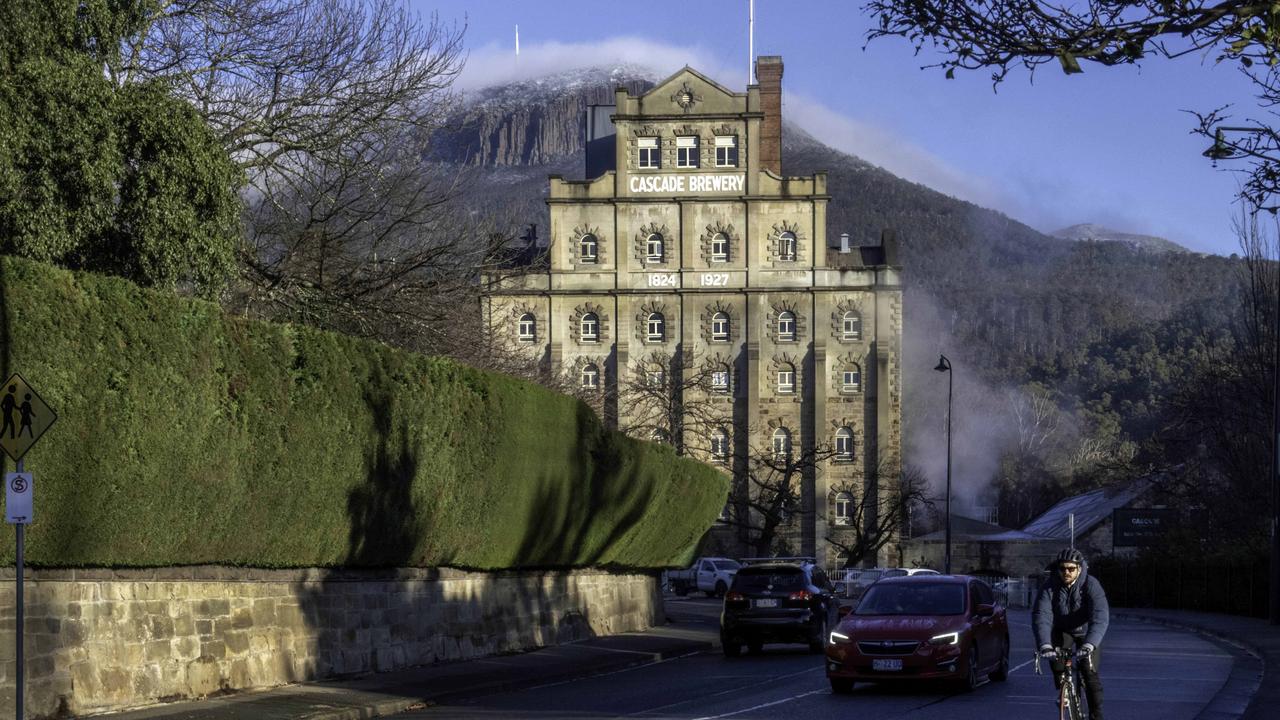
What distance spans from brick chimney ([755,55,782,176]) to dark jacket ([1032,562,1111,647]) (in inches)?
3080

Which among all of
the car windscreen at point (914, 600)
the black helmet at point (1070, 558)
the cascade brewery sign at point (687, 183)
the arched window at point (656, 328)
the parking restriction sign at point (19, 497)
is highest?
the cascade brewery sign at point (687, 183)

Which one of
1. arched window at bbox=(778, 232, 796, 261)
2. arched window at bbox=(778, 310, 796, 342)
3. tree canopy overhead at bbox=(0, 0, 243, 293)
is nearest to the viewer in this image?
tree canopy overhead at bbox=(0, 0, 243, 293)

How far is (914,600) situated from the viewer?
2289cm

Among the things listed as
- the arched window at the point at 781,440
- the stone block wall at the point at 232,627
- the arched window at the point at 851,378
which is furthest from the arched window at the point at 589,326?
the stone block wall at the point at 232,627

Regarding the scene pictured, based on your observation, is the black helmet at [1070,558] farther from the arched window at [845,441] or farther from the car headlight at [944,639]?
the arched window at [845,441]

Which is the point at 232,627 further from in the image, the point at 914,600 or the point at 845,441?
the point at 845,441

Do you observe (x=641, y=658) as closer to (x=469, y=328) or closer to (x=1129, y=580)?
(x=469, y=328)

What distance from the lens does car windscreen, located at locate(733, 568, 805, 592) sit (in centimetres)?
3109

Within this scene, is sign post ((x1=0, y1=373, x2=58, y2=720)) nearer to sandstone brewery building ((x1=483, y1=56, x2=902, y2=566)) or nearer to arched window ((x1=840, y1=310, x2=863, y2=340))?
sandstone brewery building ((x1=483, y1=56, x2=902, y2=566))

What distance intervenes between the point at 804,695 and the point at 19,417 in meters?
10.5

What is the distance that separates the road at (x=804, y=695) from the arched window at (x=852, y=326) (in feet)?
194

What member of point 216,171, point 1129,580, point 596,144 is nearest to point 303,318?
point 216,171

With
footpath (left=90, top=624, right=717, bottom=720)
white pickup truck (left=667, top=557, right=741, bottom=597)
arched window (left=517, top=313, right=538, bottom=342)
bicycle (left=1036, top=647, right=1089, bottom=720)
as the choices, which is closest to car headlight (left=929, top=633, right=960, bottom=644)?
footpath (left=90, top=624, right=717, bottom=720)

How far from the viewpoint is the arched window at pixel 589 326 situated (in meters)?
89.8
